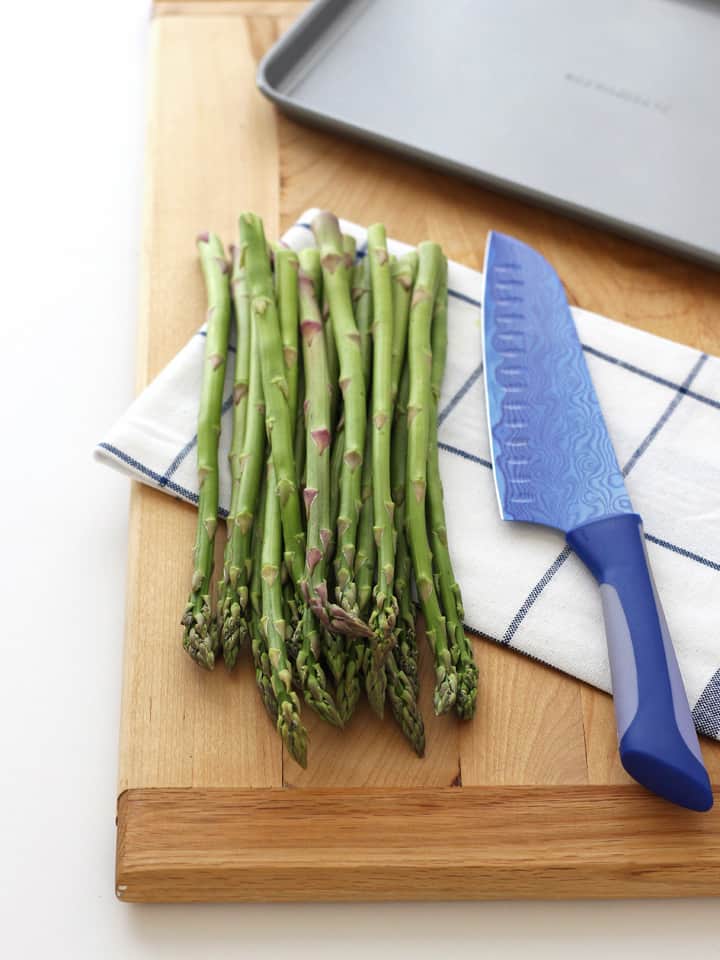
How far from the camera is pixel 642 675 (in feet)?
3.45

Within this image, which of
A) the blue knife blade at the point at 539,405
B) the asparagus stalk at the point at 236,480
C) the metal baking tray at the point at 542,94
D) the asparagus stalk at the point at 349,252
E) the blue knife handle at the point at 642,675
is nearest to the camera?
the blue knife handle at the point at 642,675

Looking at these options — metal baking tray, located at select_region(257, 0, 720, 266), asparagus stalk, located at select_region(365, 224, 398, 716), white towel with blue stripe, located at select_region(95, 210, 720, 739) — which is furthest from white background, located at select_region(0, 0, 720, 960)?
metal baking tray, located at select_region(257, 0, 720, 266)

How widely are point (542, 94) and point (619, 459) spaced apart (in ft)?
2.17

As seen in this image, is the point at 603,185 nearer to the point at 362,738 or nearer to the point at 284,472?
the point at 284,472

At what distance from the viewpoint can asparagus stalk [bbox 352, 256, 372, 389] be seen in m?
1.30

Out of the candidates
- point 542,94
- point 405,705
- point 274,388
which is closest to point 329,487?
point 274,388

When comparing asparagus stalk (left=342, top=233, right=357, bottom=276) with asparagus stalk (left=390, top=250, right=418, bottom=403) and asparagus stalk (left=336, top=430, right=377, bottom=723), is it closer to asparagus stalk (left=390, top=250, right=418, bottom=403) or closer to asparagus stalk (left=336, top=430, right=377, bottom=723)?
asparagus stalk (left=390, top=250, right=418, bottom=403)

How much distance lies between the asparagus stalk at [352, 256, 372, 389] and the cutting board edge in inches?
19.2

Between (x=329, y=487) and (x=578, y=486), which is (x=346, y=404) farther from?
(x=578, y=486)

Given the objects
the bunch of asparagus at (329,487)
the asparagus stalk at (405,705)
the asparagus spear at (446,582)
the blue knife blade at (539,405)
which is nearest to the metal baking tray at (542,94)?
the blue knife blade at (539,405)

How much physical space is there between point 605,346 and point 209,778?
0.72 metres

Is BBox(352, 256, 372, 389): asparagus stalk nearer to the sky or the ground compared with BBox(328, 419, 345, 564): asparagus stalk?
nearer to the sky

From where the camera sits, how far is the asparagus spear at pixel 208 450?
112 cm

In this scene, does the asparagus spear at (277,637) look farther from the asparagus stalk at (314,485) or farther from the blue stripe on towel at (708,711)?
the blue stripe on towel at (708,711)
